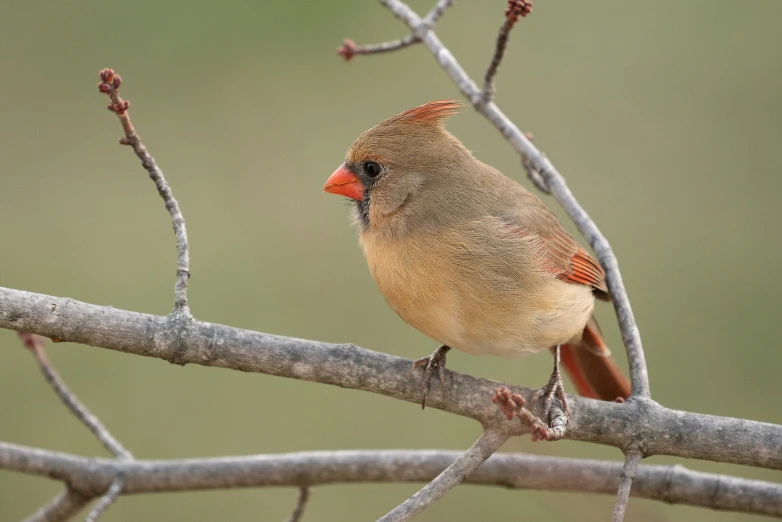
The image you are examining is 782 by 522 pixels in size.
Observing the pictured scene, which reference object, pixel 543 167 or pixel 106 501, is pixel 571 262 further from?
pixel 106 501

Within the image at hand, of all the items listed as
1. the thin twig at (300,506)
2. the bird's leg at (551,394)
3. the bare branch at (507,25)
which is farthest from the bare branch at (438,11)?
the thin twig at (300,506)

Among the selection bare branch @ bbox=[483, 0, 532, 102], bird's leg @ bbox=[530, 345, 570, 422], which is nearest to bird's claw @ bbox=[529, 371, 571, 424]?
bird's leg @ bbox=[530, 345, 570, 422]

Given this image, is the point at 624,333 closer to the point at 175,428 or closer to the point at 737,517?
the point at 737,517

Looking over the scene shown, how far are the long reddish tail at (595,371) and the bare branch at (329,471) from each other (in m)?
0.52

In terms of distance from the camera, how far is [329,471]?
2805 mm

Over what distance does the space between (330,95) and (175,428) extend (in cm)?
211

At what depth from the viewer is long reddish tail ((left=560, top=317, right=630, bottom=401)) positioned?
329 cm

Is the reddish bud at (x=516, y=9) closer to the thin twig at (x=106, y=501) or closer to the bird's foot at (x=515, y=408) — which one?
the bird's foot at (x=515, y=408)

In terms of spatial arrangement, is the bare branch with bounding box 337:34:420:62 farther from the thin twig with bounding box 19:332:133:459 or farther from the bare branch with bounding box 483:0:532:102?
the thin twig with bounding box 19:332:133:459

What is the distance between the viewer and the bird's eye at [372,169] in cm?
309

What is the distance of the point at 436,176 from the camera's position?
3.03m

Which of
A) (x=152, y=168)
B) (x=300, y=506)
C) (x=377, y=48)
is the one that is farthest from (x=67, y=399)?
(x=377, y=48)

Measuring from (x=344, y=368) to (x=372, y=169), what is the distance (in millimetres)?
925

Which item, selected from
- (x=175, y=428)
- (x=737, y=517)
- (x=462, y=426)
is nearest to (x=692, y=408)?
(x=737, y=517)
